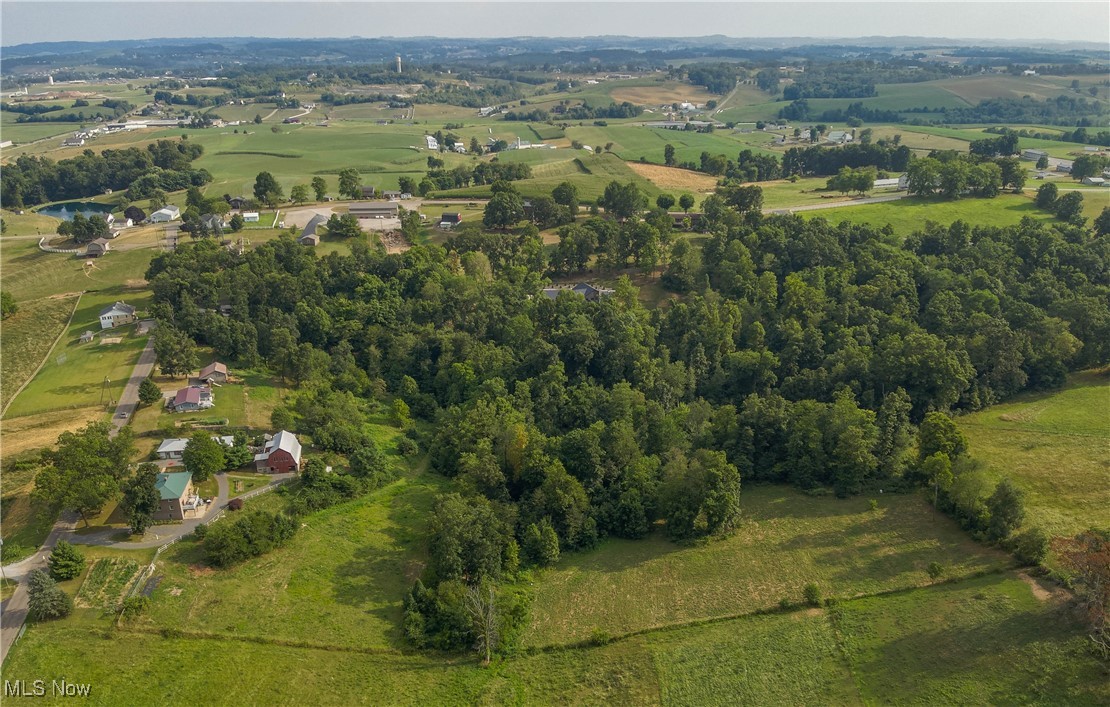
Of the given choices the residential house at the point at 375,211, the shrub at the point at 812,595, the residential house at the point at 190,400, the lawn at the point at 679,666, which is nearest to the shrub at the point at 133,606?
the lawn at the point at 679,666

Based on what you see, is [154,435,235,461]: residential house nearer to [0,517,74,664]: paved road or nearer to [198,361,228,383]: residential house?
[0,517,74,664]: paved road

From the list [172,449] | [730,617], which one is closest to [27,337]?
[172,449]

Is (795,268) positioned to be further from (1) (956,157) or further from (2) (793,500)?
(1) (956,157)

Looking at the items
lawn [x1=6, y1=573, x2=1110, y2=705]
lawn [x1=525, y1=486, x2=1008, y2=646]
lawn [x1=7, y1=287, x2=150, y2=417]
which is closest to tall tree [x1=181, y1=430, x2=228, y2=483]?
lawn [x1=6, y1=573, x2=1110, y2=705]

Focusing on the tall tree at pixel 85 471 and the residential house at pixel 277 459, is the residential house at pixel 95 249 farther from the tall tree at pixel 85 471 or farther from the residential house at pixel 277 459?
the residential house at pixel 277 459

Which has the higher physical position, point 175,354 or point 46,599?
point 175,354

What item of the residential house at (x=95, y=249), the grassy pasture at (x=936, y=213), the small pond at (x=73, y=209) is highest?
the grassy pasture at (x=936, y=213)

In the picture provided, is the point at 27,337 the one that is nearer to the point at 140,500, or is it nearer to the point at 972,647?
the point at 140,500
